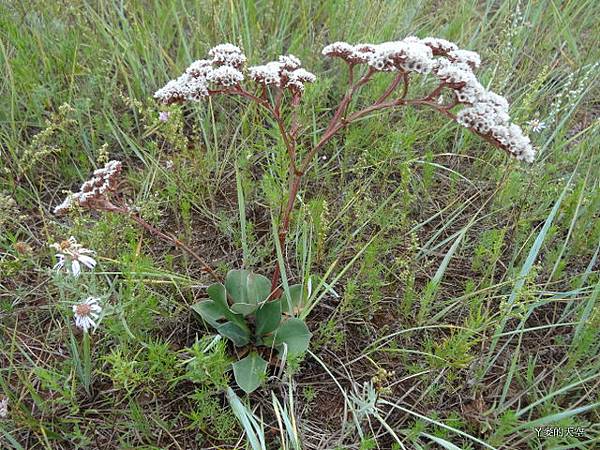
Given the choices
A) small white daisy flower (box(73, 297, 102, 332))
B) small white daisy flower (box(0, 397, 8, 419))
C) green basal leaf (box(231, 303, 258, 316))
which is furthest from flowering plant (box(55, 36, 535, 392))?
small white daisy flower (box(0, 397, 8, 419))

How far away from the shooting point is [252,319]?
1.82 metres

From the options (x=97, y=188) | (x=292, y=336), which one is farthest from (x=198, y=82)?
(x=292, y=336)

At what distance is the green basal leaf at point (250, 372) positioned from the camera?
62.5 inches

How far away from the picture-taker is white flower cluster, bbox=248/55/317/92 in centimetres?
151

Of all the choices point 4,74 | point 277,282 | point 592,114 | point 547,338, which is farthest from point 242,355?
point 592,114

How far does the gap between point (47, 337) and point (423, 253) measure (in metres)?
1.48

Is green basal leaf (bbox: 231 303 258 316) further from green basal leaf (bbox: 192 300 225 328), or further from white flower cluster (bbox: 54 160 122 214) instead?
white flower cluster (bbox: 54 160 122 214)

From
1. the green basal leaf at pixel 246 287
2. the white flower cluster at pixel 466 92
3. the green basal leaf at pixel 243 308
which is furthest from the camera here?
the green basal leaf at pixel 246 287

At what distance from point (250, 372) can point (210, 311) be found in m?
0.27

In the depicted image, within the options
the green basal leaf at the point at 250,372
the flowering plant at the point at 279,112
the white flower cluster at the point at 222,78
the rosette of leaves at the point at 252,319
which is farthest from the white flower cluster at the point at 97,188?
the green basal leaf at the point at 250,372

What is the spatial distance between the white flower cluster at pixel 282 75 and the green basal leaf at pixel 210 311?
776mm

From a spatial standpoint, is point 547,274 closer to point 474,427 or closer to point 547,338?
point 547,338

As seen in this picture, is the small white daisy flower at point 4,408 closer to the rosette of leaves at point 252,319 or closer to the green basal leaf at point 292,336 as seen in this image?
the rosette of leaves at point 252,319

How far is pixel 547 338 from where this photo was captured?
A: 1874 mm
